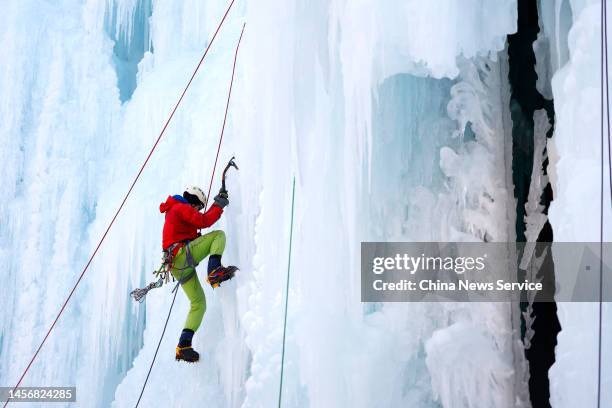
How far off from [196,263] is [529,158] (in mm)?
1427

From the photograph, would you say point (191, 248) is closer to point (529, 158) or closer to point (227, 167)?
point (227, 167)

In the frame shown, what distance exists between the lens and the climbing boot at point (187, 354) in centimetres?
276

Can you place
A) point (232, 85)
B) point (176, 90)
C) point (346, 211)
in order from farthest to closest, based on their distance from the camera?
point (176, 90), point (232, 85), point (346, 211)

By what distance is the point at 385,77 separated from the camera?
2926 mm

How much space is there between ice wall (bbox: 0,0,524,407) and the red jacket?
0.22 m

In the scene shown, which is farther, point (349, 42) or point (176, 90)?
point (176, 90)

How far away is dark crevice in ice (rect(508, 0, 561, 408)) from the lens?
102 inches

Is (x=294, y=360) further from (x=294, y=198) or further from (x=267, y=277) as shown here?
(x=294, y=198)

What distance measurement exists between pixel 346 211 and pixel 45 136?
1.73 meters

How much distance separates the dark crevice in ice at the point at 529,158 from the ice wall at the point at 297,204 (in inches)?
2.7

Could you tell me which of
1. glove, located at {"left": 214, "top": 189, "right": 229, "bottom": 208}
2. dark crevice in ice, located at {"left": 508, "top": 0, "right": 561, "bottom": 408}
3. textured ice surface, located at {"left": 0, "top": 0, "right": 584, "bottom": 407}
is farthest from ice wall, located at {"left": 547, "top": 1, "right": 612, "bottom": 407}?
glove, located at {"left": 214, "top": 189, "right": 229, "bottom": 208}

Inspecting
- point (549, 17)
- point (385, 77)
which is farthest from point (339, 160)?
point (549, 17)

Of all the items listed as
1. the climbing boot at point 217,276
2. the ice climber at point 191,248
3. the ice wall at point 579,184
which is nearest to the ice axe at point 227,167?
the ice climber at point 191,248

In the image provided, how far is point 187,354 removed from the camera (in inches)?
109
